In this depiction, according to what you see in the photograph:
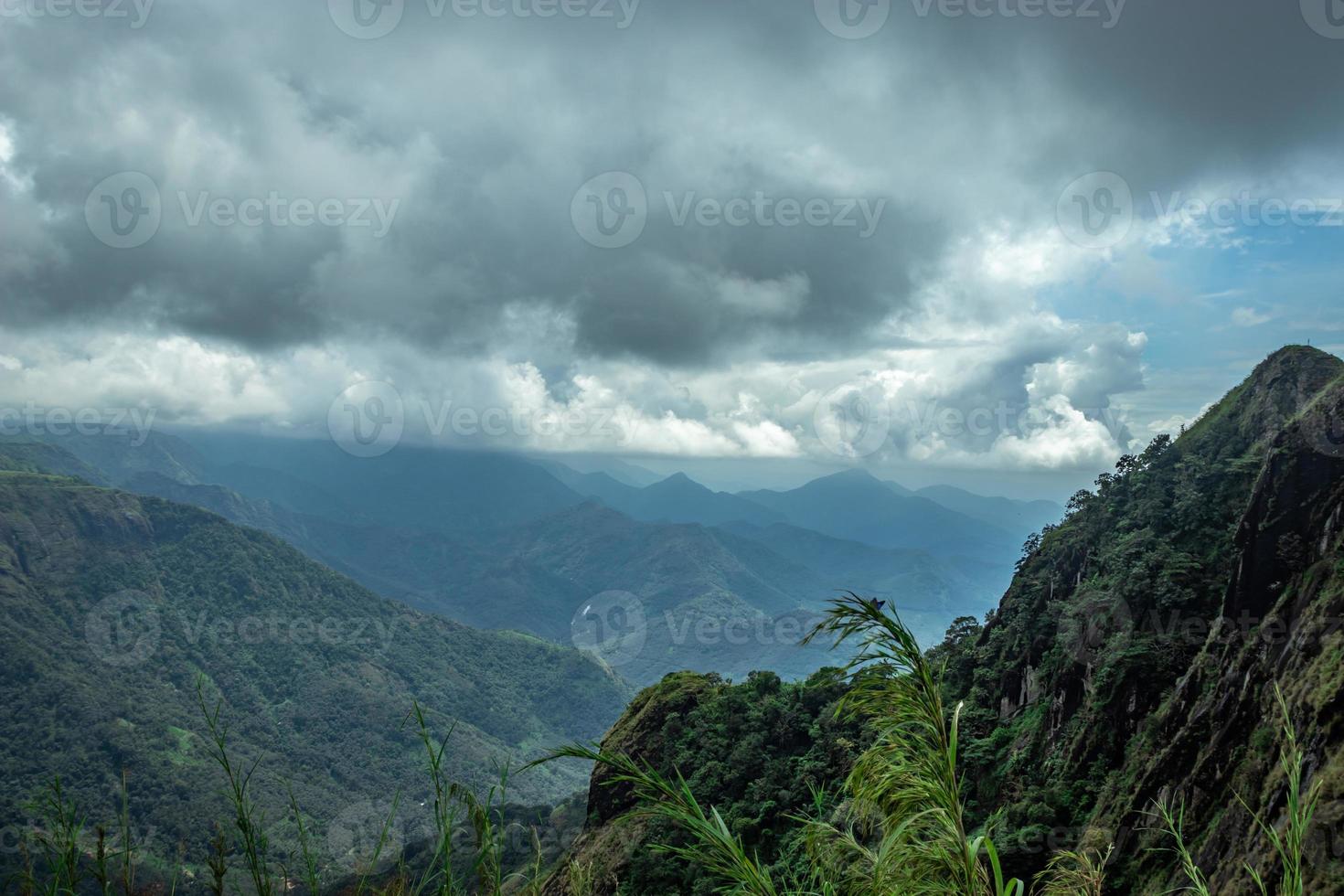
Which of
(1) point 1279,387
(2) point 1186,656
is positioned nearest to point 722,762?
(2) point 1186,656

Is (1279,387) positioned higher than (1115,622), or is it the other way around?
(1279,387)

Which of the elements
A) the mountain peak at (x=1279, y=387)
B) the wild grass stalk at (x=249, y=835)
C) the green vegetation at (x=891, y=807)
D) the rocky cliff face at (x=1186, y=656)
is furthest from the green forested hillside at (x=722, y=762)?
the wild grass stalk at (x=249, y=835)

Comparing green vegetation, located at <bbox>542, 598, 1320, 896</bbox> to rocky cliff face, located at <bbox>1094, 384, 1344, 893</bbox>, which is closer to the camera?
green vegetation, located at <bbox>542, 598, 1320, 896</bbox>

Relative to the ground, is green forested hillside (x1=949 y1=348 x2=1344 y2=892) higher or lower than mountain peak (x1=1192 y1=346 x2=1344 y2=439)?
lower

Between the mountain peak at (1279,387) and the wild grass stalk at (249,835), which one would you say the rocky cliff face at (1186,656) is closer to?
the mountain peak at (1279,387)

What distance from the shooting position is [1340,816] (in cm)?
1213

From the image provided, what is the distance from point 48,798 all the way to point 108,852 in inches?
21.9

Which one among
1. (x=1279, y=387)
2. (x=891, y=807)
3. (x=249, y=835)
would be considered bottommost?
(x=891, y=807)

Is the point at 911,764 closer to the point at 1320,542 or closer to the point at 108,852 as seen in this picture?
the point at 108,852

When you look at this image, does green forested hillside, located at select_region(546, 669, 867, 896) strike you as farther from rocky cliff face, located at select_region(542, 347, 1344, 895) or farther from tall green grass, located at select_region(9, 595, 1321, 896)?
→ tall green grass, located at select_region(9, 595, 1321, 896)

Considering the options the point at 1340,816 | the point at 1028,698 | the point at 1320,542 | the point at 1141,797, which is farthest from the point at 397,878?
the point at 1028,698

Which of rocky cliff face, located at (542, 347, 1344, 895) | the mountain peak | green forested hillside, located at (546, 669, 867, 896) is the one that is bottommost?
green forested hillside, located at (546, 669, 867, 896)

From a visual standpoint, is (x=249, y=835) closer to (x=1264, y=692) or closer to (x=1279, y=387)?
(x=1264, y=692)

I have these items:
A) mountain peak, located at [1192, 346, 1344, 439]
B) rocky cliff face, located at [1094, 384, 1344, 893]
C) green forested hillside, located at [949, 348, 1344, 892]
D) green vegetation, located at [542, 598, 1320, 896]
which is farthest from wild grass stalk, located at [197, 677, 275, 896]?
mountain peak, located at [1192, 346, 1344, 439]
